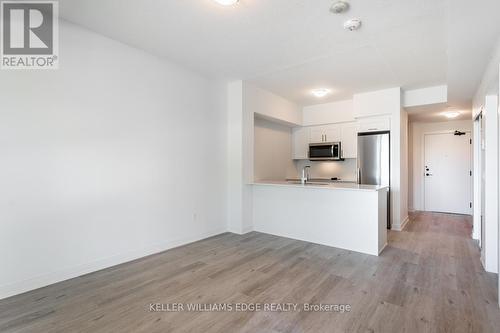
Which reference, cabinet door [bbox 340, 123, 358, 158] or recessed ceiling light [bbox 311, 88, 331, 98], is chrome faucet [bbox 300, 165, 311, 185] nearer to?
cabinet door [bbox 340, 123, 358, 158]

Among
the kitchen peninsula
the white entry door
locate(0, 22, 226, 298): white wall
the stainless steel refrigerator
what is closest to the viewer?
locate(0, 22, 226, 298): white wall

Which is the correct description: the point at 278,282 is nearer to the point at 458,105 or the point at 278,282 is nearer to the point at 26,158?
the point at 26,158

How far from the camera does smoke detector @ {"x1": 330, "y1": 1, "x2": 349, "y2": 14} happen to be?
2.36 meters

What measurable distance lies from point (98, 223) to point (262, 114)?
3.46 meters

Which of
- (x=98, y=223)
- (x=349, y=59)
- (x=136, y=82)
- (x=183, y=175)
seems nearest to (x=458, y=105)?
(x=349, y=59)

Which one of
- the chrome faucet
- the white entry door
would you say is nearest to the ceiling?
the chrome faucet

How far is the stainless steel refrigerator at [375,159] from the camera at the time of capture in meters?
5.00

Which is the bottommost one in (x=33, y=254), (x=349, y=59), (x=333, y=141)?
(x=33, y=254)

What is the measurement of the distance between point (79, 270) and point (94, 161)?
1.24 m

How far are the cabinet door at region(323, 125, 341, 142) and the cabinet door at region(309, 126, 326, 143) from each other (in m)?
0.08

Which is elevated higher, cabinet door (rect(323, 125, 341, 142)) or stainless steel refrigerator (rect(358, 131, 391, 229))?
cabinet door (rect(323, 125, 341, 142))

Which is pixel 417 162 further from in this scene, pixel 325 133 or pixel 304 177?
pixel 304 177

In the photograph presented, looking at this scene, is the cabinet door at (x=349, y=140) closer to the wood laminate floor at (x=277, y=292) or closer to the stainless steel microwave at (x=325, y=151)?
the stainless steel microwave at (x=325, y=151)

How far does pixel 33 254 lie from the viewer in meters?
2.52
